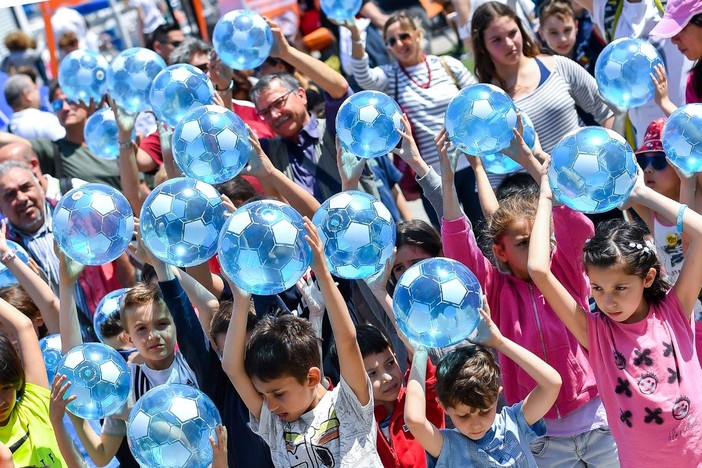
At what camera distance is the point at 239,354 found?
12.2ft

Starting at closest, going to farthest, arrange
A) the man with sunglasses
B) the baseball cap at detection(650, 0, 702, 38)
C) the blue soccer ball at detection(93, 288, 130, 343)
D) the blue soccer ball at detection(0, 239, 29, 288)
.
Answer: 1. the baseball cap at detection(650, 0, 702, 38)
2. the blue soccer ball at detection(93, 288, 130, 343)
3. the blue soccer ball at detection(0, 239, 29, 288)
4. the man with sunglasses

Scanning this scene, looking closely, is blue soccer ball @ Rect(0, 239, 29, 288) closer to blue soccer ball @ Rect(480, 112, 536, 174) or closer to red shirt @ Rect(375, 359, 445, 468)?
red shirt @ Rect(375, 359, 445, 468)

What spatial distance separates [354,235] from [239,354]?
0.60 m

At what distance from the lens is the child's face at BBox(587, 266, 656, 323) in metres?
3.58

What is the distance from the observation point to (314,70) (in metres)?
5.23

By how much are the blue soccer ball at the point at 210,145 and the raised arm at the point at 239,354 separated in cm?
90

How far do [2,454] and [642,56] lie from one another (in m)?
3.07

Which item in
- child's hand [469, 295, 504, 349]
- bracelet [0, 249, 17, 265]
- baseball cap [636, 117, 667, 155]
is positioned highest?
child's hand [469, 295, 504, 349]

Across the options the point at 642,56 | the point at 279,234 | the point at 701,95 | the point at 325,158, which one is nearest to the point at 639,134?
the point at 701,95

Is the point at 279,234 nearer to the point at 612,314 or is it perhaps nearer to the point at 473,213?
the point at 612,314

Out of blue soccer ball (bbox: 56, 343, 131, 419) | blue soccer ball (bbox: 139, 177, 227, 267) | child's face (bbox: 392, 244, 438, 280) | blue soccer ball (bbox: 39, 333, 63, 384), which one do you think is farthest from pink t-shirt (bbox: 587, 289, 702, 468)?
blue soccer ball (bbox: 39, 333, 63, 384)

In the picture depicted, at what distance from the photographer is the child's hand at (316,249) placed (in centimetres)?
363

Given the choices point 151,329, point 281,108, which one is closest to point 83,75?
point 281,108

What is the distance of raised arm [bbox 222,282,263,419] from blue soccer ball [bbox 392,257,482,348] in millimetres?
553
